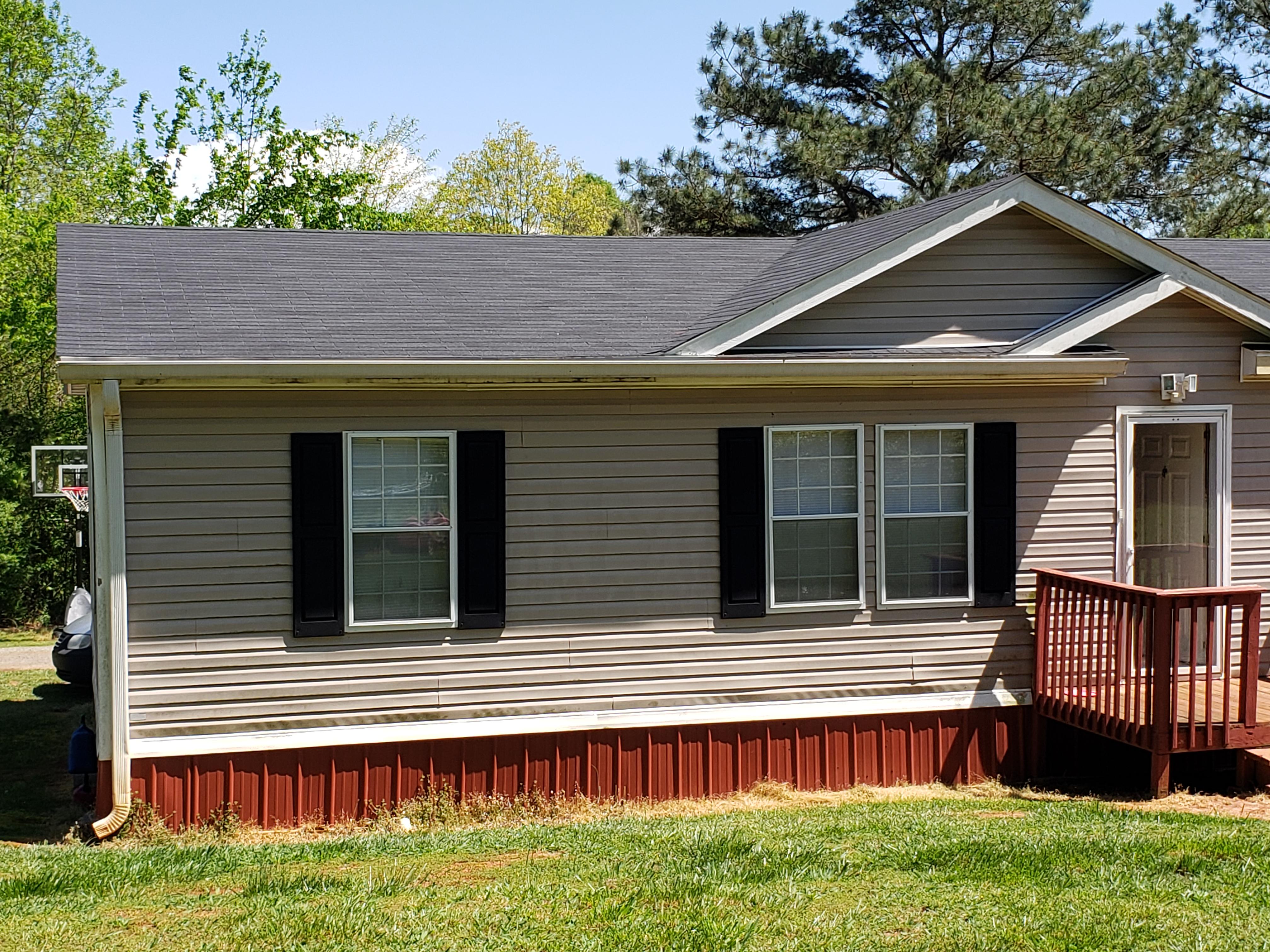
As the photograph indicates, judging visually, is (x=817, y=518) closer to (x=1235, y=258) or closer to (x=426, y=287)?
(x=426, y=287)

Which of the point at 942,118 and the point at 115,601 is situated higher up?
the point at 942,118

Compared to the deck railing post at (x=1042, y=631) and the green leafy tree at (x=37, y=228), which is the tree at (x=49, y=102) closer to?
the green leafy tree at (x=37, y=228)

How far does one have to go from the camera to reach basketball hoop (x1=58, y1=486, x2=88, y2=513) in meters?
15.5

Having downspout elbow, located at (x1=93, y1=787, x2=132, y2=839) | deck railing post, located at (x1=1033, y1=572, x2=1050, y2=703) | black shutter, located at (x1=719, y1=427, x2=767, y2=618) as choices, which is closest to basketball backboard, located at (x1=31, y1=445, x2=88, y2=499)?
downspout elbow, located at (x1=93, y1=787, x2=132, y2=839)

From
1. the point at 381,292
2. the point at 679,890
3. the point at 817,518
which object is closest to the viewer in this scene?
the point at 679,890

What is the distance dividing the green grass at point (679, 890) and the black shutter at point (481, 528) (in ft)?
5.36

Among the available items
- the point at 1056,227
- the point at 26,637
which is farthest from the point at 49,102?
the point at 1056,227

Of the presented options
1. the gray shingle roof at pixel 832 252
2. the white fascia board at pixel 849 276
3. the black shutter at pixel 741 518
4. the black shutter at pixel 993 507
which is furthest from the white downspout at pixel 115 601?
the black shutter at pixel 993 507

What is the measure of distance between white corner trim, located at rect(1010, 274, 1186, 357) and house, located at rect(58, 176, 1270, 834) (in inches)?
1.2

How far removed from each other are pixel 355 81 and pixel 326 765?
83.5ft

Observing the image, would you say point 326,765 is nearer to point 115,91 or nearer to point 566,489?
point 566,489

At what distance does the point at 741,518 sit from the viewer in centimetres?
883

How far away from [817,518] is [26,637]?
45.4 ft

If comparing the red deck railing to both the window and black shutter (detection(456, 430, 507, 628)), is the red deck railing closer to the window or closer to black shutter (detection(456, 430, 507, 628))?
the window
